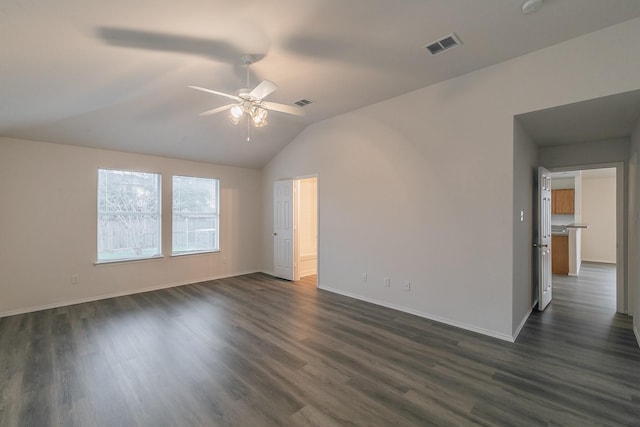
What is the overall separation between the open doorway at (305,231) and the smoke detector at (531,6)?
4203mm

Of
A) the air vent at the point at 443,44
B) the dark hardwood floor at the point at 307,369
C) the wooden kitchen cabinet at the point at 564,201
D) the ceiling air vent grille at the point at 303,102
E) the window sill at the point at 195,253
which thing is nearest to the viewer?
the dark hardwood floor at the point at 307,369

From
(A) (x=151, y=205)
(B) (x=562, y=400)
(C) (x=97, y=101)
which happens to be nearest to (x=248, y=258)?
(A) (x=151, y=205)

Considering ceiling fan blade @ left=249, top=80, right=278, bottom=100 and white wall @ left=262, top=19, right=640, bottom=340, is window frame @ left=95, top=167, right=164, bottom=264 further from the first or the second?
ceiling fan blade @ left=249, top=80, right=278, bottom=100

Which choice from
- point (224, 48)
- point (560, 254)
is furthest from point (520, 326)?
point (224, 48)

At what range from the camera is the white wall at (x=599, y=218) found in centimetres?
779

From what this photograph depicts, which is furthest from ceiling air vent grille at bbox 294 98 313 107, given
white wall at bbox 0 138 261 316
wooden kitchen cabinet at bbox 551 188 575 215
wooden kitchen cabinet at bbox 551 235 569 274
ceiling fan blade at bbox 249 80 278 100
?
wooden kitchen cabinet at bbox 551 188 575 215

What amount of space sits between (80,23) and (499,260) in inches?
178

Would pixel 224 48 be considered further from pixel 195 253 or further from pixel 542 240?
pixel 542 240

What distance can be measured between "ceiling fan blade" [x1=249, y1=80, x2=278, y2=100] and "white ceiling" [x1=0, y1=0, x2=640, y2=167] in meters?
0.48

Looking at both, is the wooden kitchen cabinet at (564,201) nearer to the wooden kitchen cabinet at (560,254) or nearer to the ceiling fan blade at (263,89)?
the wooden kitchen cabinet at (560,254)

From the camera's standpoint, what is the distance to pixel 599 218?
7953mm

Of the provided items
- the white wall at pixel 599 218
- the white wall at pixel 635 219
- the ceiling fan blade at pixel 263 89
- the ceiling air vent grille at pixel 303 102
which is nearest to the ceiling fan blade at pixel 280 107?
the ceiling fan blade at pixel 263 89

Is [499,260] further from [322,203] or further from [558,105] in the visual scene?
[322,203]

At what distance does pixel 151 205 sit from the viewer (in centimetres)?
526
